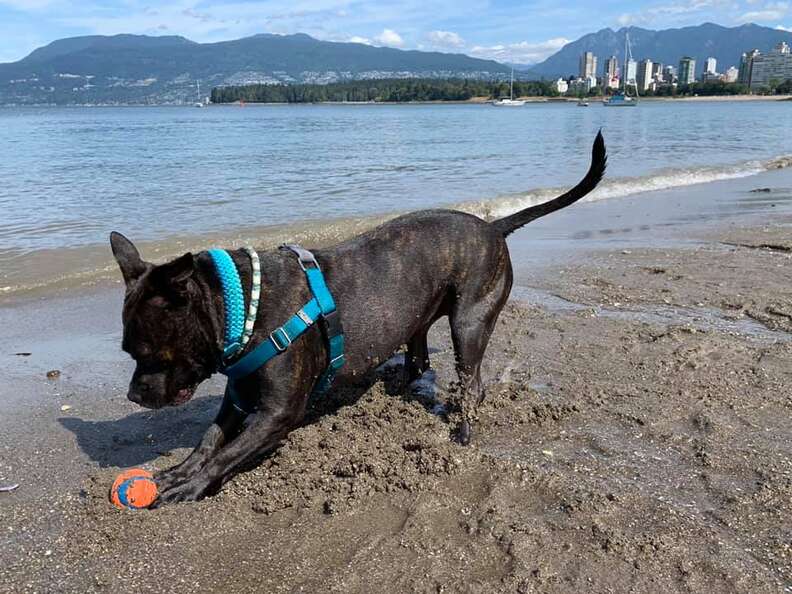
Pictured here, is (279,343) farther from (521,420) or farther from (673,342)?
(673,342)

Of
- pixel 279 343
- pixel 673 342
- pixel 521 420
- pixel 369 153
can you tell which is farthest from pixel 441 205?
pixel 369 153

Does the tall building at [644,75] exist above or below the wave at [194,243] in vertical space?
above

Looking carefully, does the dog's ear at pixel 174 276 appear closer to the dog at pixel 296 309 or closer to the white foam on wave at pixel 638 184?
the dog at pixel 296 309

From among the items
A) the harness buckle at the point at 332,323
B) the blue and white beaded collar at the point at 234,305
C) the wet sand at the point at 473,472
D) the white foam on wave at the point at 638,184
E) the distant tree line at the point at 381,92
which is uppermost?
the distant tree line at the point at 381,92

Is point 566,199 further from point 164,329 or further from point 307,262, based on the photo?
point 164,329

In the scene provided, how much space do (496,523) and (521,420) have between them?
126 cm

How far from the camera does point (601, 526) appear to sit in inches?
122

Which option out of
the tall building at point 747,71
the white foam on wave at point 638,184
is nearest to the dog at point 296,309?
the white foam on wave at point 638,184

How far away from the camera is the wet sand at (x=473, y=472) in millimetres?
2873

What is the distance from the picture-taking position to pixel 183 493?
342 centimetres

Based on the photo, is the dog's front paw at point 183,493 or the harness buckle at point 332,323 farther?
the harness buckle at point 332,323

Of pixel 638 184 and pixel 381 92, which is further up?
pixel 381 92

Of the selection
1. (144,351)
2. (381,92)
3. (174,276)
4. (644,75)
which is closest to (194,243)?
(144,351)

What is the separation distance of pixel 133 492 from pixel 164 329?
91 centimetres
